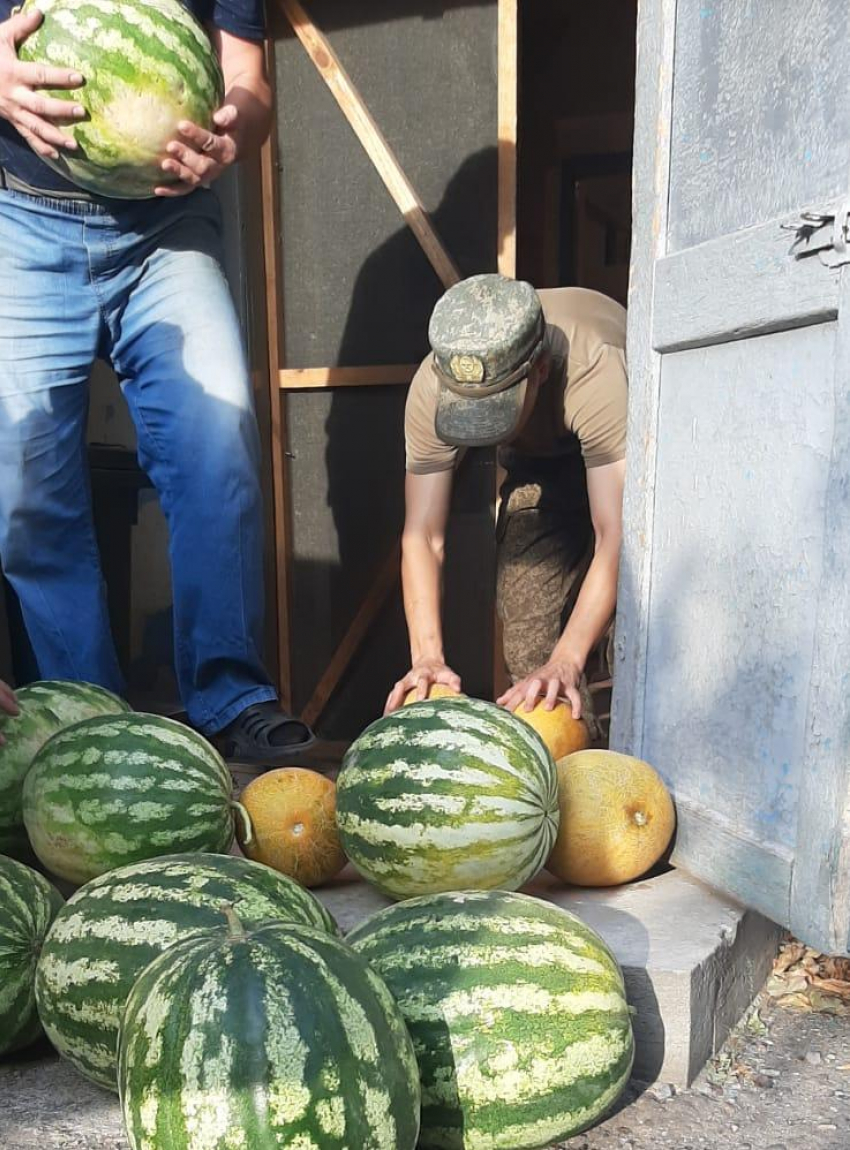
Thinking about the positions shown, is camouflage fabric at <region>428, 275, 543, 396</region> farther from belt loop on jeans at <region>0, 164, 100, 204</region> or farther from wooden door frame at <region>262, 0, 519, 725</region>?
wooden door frame at <region>262, 0, 519, 725</region>

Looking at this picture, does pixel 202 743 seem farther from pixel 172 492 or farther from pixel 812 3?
pixel 812 3

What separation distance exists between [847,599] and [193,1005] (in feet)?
4.78

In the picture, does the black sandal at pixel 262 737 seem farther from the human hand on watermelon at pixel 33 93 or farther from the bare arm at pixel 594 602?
the human hand on watermelon at pixel 33 93

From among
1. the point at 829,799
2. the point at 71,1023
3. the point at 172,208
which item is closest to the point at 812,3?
the point at 829,799

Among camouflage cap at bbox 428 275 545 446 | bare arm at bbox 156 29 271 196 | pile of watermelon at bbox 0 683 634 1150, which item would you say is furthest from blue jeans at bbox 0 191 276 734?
pile of watermelon at bbox 0 683 634 1150

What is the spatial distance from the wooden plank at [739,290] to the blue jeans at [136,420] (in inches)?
52.8

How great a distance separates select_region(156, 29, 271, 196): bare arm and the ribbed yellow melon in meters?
1.86

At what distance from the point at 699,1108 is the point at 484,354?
212 cm

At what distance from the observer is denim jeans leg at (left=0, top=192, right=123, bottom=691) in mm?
3064

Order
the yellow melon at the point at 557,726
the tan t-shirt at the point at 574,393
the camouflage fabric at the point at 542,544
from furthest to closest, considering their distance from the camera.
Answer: the camouflage fabric at the point at 542,544 → the tan t-shirt at the point at 574,393 → the yellow melon at the point at 557,726

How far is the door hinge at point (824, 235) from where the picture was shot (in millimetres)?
1997

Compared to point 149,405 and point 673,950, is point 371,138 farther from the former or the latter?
Answer: point 673,950

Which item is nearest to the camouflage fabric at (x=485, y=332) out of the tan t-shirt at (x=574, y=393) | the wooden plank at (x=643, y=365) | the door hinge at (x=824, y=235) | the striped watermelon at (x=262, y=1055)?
the tan t-shirt at (x=574, y=393)

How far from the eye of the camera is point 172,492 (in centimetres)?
322
